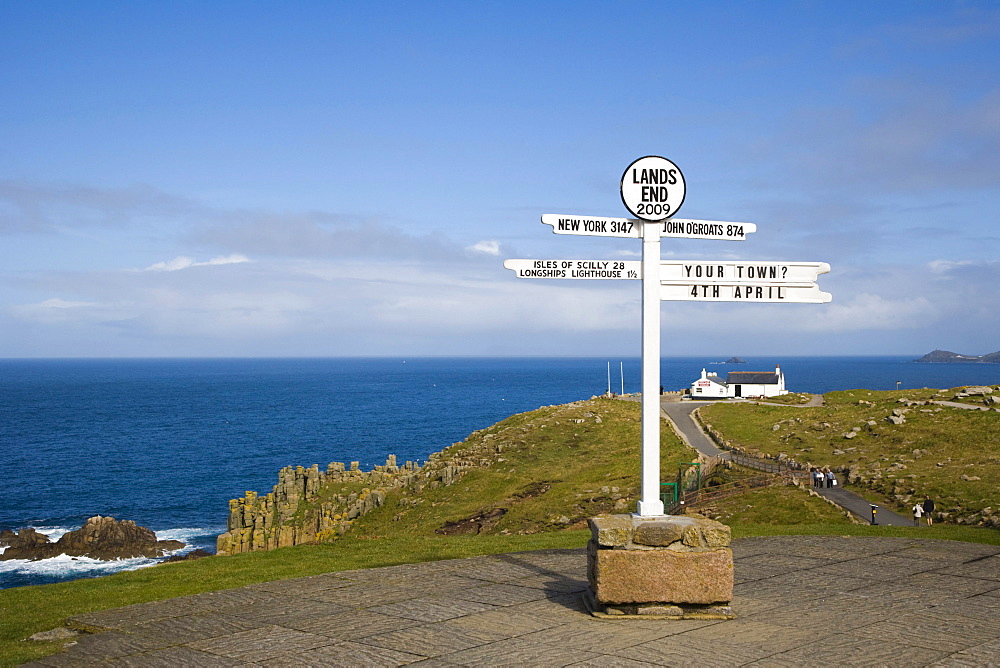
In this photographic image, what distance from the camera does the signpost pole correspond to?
28.7 ft

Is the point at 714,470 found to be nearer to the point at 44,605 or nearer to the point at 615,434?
the point at 615,434

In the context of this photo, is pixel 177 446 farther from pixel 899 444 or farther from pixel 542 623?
pixel 542 623

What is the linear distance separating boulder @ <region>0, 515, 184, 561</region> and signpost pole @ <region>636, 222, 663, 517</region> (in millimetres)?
34618

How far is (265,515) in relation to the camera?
38500 millimetres

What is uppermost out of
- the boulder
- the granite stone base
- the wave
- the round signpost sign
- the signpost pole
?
the round signpost sign

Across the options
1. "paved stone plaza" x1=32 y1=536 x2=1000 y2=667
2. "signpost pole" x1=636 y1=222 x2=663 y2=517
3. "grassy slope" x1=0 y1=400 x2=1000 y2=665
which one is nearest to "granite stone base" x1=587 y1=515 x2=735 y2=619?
"paved stone plaza" x1=32 y1=536 x2=1000 y2=667

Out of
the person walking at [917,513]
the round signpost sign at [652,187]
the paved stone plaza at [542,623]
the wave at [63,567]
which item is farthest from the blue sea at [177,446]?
the round signpost sign at [652,187]

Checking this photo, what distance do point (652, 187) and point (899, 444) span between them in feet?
100

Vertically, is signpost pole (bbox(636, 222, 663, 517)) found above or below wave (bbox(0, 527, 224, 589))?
above

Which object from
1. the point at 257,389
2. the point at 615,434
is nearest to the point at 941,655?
the point at 615,434

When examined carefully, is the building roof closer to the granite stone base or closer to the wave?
the wave

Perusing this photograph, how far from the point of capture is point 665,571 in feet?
26.7

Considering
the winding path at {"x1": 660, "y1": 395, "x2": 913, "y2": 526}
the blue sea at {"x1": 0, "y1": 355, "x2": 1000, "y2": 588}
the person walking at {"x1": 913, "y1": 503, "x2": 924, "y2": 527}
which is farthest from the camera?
the blue sea at {"x1": 0, "y1": 355, "x2": 1000, "y2": 588}

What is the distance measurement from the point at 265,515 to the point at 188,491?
21202mm
